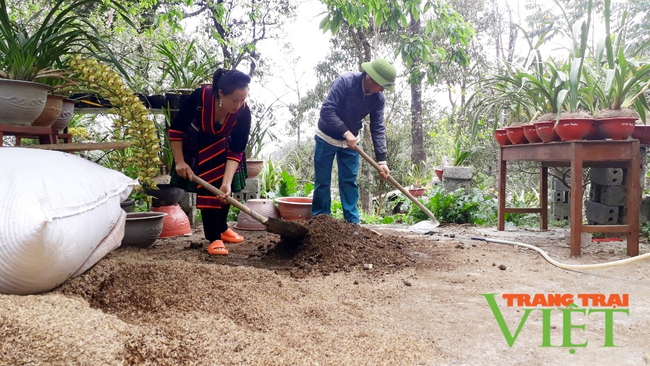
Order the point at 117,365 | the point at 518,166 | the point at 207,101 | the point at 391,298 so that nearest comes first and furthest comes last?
the point at 117,365 < the point at 391,298 < the point at 207,101 < the point at 518,166

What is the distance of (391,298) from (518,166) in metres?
6.73

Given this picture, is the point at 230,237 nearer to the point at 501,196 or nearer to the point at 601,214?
the point at 501,196

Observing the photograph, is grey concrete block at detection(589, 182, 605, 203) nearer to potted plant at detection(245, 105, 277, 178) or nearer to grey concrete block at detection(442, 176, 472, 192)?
grey concrete block at detection(442, 176, 472, 192)

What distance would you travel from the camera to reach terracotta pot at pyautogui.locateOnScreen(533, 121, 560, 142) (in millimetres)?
2768

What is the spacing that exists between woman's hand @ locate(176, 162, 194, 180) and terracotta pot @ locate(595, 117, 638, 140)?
8.04 ft

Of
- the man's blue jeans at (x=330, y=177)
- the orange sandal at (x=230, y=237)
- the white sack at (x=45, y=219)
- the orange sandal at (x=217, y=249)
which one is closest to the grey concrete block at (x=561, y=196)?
the man's blue jeans at (x=330, y=177)

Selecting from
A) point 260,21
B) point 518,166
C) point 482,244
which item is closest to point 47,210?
point 482,244

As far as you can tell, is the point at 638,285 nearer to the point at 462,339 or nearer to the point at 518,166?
the point at 462,339

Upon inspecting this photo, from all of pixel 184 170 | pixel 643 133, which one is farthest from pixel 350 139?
pixel 643 133

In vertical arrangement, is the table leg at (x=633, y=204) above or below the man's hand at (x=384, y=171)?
below

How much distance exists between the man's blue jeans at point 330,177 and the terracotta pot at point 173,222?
3.38 feet

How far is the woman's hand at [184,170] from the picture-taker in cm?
258

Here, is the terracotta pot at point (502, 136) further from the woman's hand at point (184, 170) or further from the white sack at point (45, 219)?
the white sack at point (45, 219)

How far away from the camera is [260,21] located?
1023 cm
